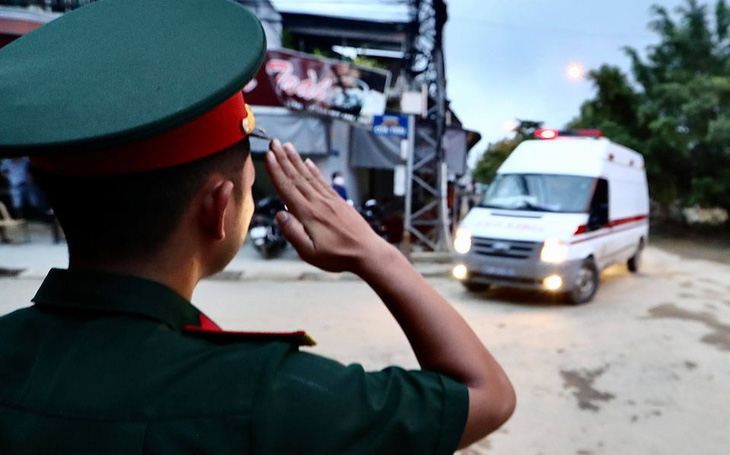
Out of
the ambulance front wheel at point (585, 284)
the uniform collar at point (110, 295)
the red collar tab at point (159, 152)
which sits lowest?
the ambulance front wheel at point (585, 284)

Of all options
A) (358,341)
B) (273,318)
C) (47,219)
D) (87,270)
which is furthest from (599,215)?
(47,219)

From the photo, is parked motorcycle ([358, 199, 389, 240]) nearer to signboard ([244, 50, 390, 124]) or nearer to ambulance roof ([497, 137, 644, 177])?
signboard ([244, 50, 390, 124])

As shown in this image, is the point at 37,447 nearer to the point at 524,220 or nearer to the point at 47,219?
the point at 524,220

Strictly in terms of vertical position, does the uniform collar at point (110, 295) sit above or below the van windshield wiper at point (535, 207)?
above

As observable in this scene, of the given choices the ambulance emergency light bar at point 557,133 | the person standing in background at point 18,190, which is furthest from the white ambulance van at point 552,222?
the person standing in background at point 18,190

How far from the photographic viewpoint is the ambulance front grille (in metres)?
6.62

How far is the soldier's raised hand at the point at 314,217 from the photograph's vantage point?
0.84 metres

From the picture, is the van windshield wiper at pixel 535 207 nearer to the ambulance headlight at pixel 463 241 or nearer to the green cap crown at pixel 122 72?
the ambulance headlight at pixel 463 241

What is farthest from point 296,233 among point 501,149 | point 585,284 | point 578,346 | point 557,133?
point 585,284

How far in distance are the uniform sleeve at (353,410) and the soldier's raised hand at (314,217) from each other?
171mm

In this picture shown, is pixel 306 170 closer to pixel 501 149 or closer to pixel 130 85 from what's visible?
pixel 130 85

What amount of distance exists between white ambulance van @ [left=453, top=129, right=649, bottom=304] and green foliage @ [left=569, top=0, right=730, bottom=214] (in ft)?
2.12

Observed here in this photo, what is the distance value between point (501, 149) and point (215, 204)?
1.41m

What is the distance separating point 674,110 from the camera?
5074 mm
